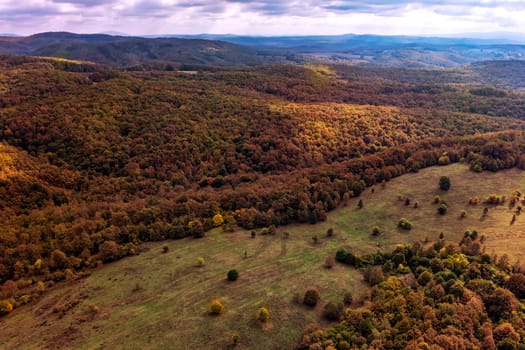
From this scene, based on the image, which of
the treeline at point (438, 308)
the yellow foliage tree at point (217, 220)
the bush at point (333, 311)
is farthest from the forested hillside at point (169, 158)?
the bush at point (333, 311)

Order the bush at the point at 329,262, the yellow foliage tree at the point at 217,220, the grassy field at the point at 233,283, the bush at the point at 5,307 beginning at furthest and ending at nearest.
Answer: the yellow foliage tree at the point at 217,220 → the bush at the point at 329,262 → the bush at the point at 5,307 → the grassy field at the point at 233,283

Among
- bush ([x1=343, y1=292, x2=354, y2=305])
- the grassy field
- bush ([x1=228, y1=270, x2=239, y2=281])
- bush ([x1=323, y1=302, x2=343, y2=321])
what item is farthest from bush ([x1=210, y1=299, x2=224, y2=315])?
bush ([x1=343, y1=292, x2=354, y2=305])

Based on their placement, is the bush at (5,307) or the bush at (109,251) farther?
the bush at (109,251)

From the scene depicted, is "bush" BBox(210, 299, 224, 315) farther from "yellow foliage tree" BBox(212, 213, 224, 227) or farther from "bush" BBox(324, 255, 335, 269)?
"yellow foliage tree" BBox(212, 213, 224, 227)

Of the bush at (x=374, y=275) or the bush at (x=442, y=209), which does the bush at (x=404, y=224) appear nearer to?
the bush at (x=442, y=209)

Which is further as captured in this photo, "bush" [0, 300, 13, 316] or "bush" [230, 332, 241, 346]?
"bush" [0, 300, 13, 316]

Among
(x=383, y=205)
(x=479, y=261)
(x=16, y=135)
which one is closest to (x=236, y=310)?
(x=479, y=261)

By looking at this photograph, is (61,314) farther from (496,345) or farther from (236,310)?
(496,345)

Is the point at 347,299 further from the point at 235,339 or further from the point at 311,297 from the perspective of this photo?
the point at 235,339
